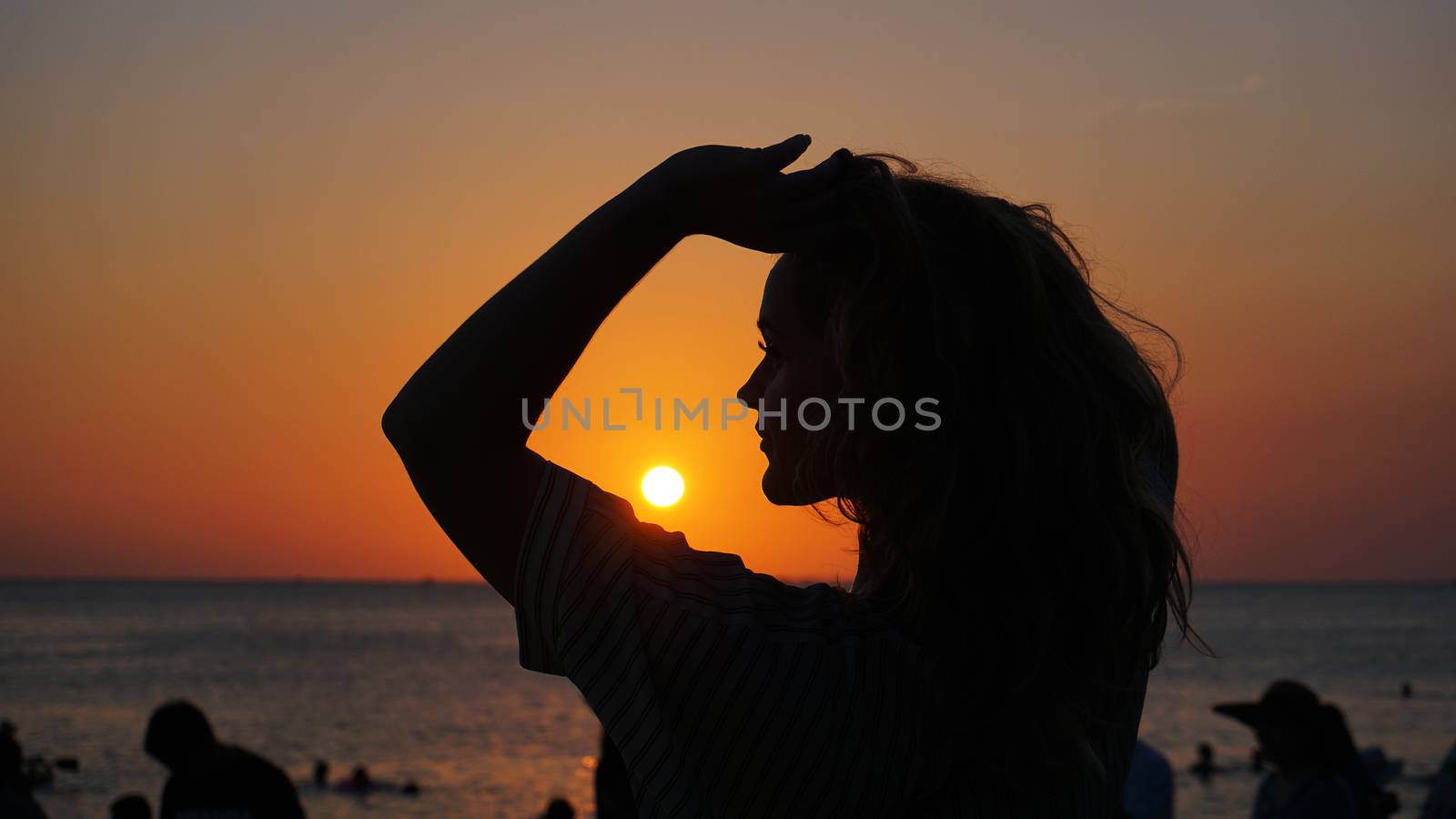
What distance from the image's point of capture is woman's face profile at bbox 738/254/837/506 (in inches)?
54.1

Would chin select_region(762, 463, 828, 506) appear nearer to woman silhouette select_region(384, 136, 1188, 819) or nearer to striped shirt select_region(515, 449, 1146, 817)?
woman silhouette select_region(384, 136, 1188, 819)

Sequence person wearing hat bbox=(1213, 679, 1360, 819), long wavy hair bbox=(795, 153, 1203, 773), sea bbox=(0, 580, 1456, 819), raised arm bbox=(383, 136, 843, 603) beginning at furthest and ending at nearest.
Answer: sea bbox=(0, 580, 1456, 819), person wearing hat bbox=(1213, 679, 1360, 819), long wavy hair bbox=(795, 153, 1203, 773), raised arm bbox=(383, 136, 843, 603)

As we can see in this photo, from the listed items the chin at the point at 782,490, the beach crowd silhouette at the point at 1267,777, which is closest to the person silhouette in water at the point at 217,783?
the beach crowd silhouette at the point at 1267,777

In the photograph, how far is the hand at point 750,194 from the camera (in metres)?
1.22

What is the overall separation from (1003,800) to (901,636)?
0.20 meters

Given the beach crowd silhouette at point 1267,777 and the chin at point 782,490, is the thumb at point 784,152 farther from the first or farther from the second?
the beach crowd silhouette at point 1267,777

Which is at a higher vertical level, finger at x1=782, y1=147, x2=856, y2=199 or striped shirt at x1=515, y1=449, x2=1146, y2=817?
finger at x1=782, y1=147, x2=856, y2=199

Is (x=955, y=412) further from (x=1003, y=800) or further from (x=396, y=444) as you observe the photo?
(x=396, y=444)

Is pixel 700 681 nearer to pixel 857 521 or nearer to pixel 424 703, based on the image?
pixel 857 521

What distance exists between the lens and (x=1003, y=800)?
1251mm

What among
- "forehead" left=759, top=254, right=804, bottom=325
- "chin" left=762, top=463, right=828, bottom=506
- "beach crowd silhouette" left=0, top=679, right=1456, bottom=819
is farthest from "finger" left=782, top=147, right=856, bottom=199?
"beach crowd silhouette" left=0, top=679, right=1456, bottom=819

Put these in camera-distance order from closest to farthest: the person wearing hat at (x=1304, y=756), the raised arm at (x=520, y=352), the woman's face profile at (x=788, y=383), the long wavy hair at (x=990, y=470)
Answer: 1. the raised arm at (x=520, y=352)
2. the long wavy hair at (x=990, y=470)
3. the woman's face profile at (x=788, y=383)
4. the person wearing hat at (x=1304, y=756)

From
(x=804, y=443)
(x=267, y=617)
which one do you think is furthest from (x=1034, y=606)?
(x=267, y=617)

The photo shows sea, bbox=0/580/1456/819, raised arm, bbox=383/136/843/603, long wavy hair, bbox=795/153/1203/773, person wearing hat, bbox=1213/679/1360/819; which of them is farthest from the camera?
sea, bbox=0/580/1456/819
